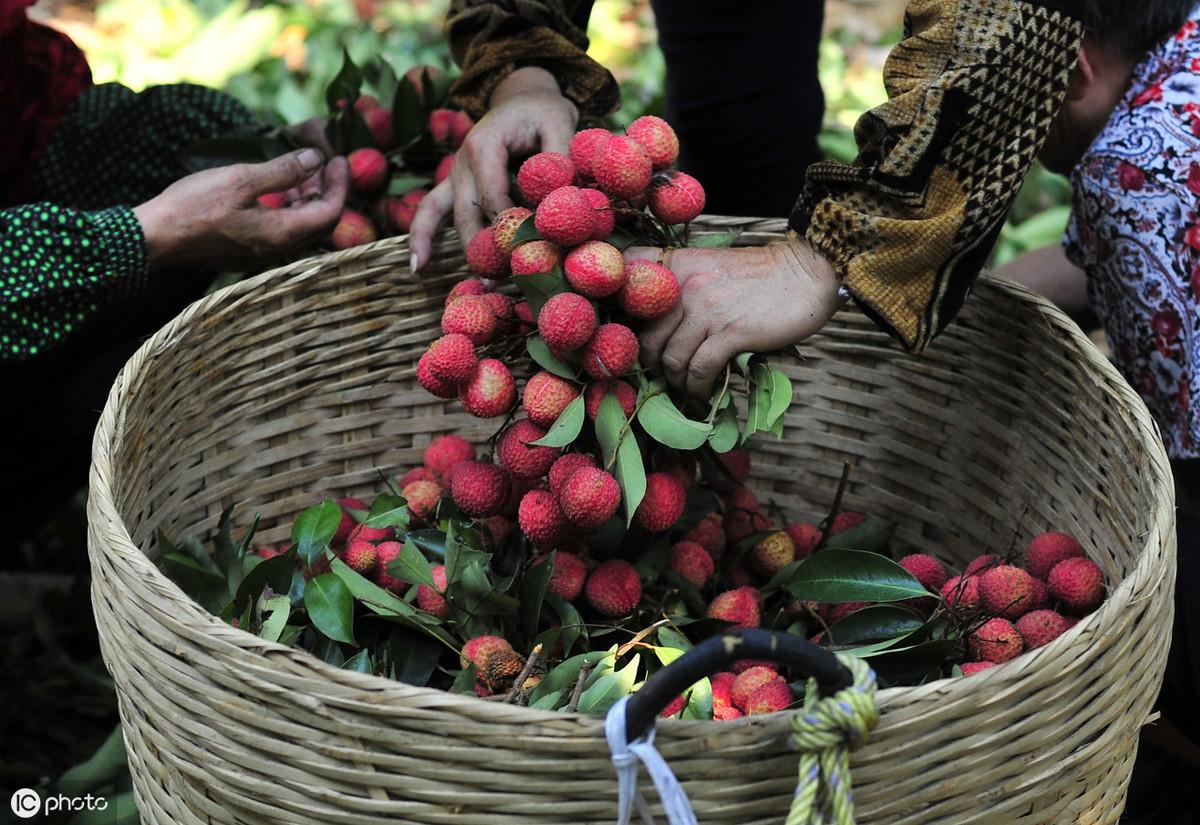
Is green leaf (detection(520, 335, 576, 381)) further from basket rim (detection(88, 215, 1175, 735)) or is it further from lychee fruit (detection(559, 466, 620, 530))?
basket rim (detection(88, 215, 1175, 735))

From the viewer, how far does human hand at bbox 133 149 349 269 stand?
1.36 metres

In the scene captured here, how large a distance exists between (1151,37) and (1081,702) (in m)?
0.83

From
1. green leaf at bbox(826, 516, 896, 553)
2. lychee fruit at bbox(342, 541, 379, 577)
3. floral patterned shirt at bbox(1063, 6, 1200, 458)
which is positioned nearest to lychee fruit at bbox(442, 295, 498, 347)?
lychee fruit at bbox(342, 541, 379, 577)

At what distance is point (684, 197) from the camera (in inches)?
42.3

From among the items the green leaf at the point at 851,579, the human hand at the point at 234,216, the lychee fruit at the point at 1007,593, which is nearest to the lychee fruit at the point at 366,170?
the human hand at the point at 234,216

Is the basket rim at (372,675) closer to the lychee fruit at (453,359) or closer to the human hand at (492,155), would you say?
the human hand at (492,155)

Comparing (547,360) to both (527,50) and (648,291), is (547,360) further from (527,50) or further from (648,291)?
(527,50)

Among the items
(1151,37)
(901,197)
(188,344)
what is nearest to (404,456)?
(188,344)

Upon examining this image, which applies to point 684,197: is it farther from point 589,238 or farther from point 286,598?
point 286,598

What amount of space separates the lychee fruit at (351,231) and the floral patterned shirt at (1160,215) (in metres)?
0.84

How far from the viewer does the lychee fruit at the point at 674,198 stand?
1076 mm

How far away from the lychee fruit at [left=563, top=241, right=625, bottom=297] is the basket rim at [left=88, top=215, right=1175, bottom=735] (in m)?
0.35

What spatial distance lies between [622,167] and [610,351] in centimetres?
16

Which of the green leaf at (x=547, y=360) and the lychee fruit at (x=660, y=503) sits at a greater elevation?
the green leaf at (x=547, y=360)
